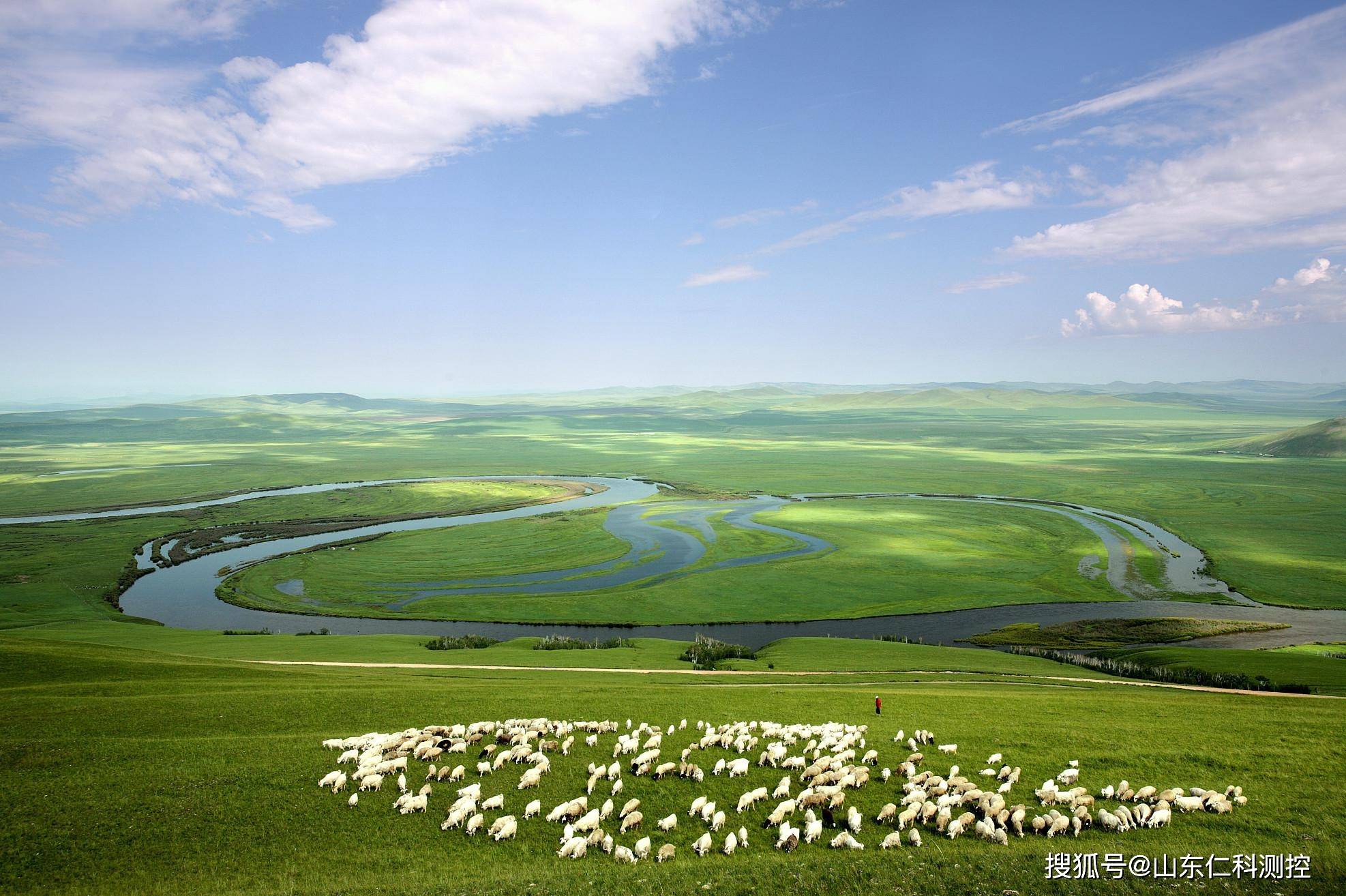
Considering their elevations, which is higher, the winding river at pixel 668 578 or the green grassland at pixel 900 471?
the green grassland at pixel 900 471

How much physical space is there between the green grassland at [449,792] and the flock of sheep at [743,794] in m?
0.28

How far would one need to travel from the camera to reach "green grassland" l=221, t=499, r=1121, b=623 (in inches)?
1966

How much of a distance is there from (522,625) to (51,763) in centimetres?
3373

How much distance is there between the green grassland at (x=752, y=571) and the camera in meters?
49.9

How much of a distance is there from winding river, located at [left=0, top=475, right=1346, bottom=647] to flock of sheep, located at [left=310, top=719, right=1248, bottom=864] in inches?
1095

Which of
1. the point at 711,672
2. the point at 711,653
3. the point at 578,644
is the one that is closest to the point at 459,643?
the point at 578,644

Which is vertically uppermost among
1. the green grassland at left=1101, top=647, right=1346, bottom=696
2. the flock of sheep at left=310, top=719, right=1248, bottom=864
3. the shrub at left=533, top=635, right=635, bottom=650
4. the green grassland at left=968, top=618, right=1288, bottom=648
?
the flock of sheep at left=310, top=719, right=1248, bottom=864

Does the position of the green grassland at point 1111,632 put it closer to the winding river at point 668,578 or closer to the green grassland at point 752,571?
the winding river at point 668,578

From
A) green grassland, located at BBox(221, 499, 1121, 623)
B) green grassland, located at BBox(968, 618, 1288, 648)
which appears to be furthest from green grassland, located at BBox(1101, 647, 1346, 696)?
green grassland, located at BBox(221, 499, 1121, 623)

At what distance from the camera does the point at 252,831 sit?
1202cm

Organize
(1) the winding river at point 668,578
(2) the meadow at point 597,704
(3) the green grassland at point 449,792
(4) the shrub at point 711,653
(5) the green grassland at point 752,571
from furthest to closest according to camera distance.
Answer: (5) the green grassland at point 752,571 < (1) the winding river at point 668,578 < (4) the shrub at point 711,653 < (2) the meadow at point 597,704 < (3) the green grassland at point 449,792

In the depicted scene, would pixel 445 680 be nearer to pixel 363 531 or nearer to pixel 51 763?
pixel 51 763

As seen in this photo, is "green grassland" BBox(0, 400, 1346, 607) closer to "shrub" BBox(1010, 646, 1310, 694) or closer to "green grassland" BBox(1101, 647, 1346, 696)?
"green grassland" BBox(1101, 647, 1346, 696)

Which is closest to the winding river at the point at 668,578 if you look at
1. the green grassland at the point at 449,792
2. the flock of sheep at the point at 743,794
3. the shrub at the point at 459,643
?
the shrub at the point at 459,643
